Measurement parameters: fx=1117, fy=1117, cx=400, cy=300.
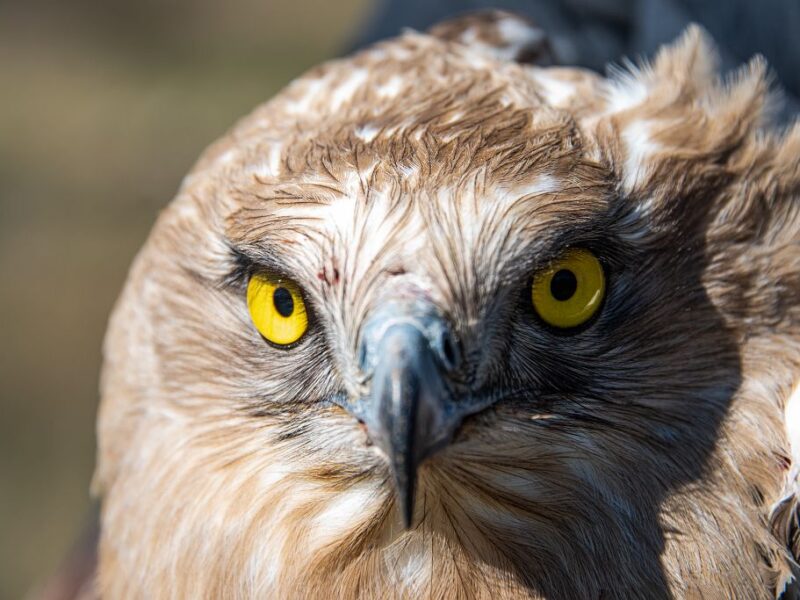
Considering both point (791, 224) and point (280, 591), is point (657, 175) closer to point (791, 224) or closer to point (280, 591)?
point (791, 224)

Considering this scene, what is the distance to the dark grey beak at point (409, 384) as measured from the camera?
5.36 feet

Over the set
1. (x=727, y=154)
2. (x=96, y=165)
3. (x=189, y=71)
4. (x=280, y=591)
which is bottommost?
(x=280, y=591)

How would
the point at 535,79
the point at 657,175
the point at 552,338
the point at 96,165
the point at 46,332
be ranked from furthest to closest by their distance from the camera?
the point at 96,165 < the point at 46,332 < the point at 535,79 < the point at 657,175 < the point at 552,338

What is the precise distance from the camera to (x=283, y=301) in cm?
197

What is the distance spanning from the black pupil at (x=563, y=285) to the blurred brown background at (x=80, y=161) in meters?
4.01

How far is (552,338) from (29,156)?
21.3 ft

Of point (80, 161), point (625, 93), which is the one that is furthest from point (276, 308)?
point (80, 161)

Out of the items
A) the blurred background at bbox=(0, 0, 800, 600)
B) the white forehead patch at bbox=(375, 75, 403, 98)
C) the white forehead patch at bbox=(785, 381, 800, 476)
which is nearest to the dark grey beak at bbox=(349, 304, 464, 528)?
the white forehead patch at bbox=(785, 381, 800, 476)

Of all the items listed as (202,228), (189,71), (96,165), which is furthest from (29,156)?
(202,228)

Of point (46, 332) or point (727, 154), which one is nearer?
point (727, 154)

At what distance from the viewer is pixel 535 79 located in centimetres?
240

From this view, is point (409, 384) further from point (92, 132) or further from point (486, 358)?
point (92, 132)

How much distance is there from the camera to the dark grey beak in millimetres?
1635

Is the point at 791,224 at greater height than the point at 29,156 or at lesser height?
lesser
